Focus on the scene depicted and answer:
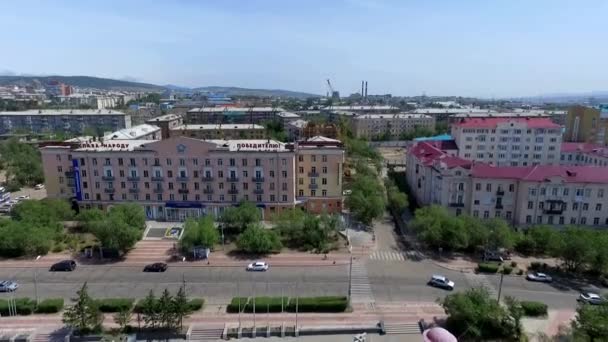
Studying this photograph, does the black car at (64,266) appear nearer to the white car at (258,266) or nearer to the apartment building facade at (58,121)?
the white car at (258,266)

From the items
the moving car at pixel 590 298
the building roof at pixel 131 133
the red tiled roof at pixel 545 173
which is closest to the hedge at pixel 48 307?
the building roof at pixel 131 133

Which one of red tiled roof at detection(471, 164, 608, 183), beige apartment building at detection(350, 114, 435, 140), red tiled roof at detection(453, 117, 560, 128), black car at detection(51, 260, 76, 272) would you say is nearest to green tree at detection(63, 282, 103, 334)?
black car at detection(51, 260, 76, 272)

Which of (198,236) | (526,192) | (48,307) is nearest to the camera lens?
(48,307)

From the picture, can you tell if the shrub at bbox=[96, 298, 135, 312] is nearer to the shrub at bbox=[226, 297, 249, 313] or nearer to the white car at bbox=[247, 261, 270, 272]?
the shrub at bbox=[226, 297, 249, 313]

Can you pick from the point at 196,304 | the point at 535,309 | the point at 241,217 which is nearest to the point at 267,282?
the point at 196,304

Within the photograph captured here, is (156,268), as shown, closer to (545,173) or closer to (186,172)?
(186,172)

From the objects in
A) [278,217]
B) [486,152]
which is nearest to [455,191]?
[278,217]

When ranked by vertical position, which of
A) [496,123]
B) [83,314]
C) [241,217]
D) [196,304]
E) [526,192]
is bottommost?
[196,304]
